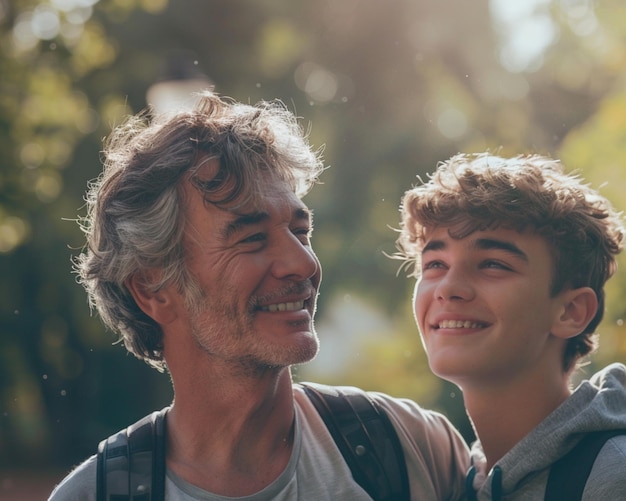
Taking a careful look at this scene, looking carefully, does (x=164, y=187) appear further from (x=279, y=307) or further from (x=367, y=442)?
(x=367, y=442)

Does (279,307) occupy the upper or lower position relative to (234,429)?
upper

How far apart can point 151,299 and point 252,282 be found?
14.7 inches

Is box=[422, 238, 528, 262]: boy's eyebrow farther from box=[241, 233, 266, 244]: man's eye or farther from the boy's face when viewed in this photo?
box=[241, 233, 266, 244]: man's eye

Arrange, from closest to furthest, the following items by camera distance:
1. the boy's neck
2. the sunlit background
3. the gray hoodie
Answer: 1. the gray hoodie
2. the boy's neck
3. the sunlit background

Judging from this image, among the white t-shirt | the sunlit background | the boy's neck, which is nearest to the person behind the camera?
the white t-shirt

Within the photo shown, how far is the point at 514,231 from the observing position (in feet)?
8.55

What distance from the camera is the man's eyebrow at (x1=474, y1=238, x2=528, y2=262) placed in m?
2.58

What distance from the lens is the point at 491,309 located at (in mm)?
2523

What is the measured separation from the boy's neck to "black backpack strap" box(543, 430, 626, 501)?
0.24 metres

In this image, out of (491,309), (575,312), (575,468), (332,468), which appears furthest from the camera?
(575,312)

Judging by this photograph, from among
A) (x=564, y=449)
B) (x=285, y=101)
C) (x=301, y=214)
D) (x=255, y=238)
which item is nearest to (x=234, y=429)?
(x=255, y=238)

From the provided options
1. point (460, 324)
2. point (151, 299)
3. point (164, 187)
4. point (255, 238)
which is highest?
point (164, 187)

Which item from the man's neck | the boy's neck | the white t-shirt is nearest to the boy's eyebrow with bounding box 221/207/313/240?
the man's neck

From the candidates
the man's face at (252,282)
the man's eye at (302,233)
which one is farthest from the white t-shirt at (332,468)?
the man's eye at (302,233)
